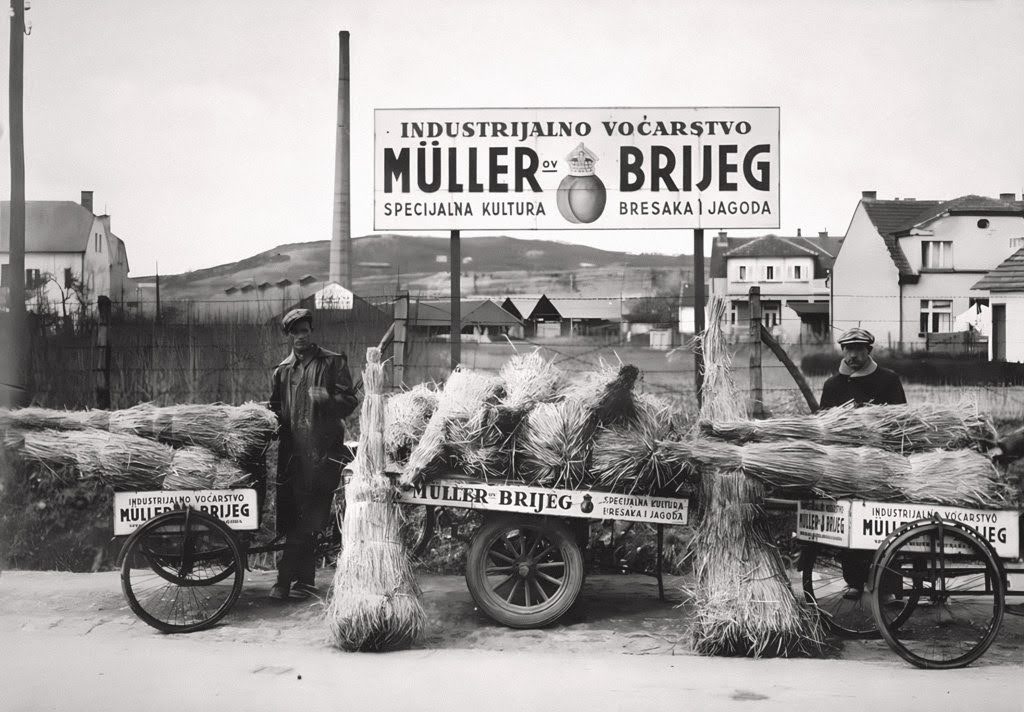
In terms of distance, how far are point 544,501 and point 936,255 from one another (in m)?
5.02

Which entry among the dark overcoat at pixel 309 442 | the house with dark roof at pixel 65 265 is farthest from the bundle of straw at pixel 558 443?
the house with dark roof at pixel 65 265

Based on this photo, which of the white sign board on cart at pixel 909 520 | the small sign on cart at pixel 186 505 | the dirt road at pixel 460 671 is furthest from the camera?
the small sign on cart at pixel 186 505

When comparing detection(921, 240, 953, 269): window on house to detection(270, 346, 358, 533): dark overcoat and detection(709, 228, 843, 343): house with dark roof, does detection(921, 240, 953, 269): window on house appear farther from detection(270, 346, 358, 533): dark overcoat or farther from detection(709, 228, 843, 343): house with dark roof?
detection(270, 346, 358, 533): dark overcoat

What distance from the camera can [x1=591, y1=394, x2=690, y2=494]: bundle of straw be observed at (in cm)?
605

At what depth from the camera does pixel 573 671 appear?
5.54 metres

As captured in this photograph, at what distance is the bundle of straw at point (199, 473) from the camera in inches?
254

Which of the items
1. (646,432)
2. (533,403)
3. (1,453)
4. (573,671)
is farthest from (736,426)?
(1,453)

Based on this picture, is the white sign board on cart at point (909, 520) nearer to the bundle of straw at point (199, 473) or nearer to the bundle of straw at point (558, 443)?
the bundle of straw at point (558, 443)

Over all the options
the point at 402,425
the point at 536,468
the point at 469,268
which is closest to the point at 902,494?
the point at 536,468

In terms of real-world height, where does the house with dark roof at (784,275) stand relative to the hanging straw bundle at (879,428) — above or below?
above

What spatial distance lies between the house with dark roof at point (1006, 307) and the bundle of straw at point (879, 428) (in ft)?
10.7

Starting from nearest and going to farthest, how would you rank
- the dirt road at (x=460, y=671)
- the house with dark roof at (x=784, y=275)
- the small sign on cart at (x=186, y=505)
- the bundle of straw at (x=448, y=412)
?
the dirt road at (x=460, y=671) → the bundle of straw at (x=448, y=412) → the small sign on cart at (x=186, y=505) → the house with dark roof at (x=784, y=275)

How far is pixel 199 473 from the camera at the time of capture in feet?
21.2

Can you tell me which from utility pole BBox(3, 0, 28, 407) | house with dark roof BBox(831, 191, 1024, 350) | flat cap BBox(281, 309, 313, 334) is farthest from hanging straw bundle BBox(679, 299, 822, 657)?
utility pole BBox(3, 0, 28, 407)
